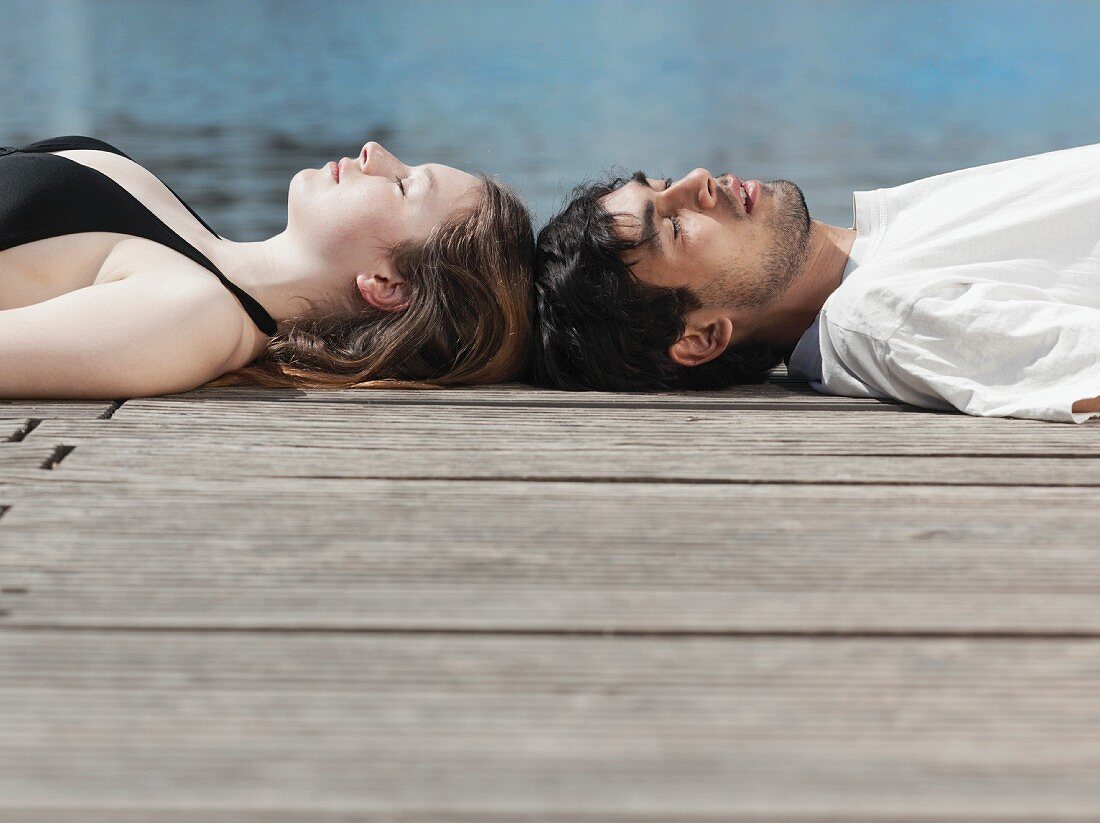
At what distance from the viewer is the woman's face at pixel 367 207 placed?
2629 mm

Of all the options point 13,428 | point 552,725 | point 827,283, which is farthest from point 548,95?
point 552,725

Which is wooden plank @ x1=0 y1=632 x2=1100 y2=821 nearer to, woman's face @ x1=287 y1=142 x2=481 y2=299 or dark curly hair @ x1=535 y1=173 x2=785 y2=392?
dark curly hair @ x1=535 y1=173 x2=785 y2=392

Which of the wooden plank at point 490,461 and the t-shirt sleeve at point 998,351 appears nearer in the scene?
the wooden plank at point 490,461

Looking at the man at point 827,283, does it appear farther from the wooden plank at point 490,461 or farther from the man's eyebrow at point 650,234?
the wooden plank at point 490,461

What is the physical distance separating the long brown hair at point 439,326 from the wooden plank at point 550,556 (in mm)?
947

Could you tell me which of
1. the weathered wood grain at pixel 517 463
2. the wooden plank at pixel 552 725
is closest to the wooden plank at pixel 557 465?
the weathered wood grain at pixel 517 463

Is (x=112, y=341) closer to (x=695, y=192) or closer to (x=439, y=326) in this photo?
(x=439, y=326)

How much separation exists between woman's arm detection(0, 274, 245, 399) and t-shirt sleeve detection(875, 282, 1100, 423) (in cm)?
144

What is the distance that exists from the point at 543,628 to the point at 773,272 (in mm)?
1753

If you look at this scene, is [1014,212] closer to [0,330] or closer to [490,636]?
[490,636]

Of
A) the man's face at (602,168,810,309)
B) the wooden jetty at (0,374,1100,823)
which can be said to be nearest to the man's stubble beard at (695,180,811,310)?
the man's face at (602,168,810,309)

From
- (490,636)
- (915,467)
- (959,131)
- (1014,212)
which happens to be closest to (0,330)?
(490,636)

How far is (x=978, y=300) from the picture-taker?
229 centimetres

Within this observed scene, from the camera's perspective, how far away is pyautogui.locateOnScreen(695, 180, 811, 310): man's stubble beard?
8.98 ft
